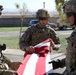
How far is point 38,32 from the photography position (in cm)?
707

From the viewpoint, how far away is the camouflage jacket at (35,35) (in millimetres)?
7035

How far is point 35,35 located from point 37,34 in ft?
0.16

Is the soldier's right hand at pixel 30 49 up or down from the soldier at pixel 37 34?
down

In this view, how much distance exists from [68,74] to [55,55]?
11044 millimetres

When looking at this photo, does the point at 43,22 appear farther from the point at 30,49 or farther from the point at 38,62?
the point at 38,62

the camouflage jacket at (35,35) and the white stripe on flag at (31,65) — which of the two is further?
the camouflage jacket at (35,35)

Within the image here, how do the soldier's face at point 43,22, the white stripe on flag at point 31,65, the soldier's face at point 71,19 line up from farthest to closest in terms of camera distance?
1. the soldier's face at point 43,22
2. the white stripe on flag at point 31,65
3. the soldier's face at point 71,19

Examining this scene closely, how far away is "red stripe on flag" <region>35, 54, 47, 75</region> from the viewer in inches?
246

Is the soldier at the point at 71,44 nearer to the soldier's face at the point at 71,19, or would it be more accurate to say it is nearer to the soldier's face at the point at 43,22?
the soldier's face at the point at 71,19

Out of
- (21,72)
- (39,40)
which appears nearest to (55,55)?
(39,40)

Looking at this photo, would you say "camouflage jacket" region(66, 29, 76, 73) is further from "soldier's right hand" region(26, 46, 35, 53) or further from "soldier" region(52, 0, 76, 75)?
"soldier's right hand" region(26, 46, 35, 53)

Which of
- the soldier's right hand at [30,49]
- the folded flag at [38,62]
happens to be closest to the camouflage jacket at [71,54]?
the folded flag at [38,62]

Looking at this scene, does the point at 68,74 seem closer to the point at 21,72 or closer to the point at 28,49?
the point at 21,72

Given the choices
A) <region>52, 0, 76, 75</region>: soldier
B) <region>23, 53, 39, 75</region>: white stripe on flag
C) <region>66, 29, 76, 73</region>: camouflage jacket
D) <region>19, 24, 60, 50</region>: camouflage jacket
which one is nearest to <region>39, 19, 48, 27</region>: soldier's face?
<region>19, 24, 60, 50</region>: camouflage jacket
